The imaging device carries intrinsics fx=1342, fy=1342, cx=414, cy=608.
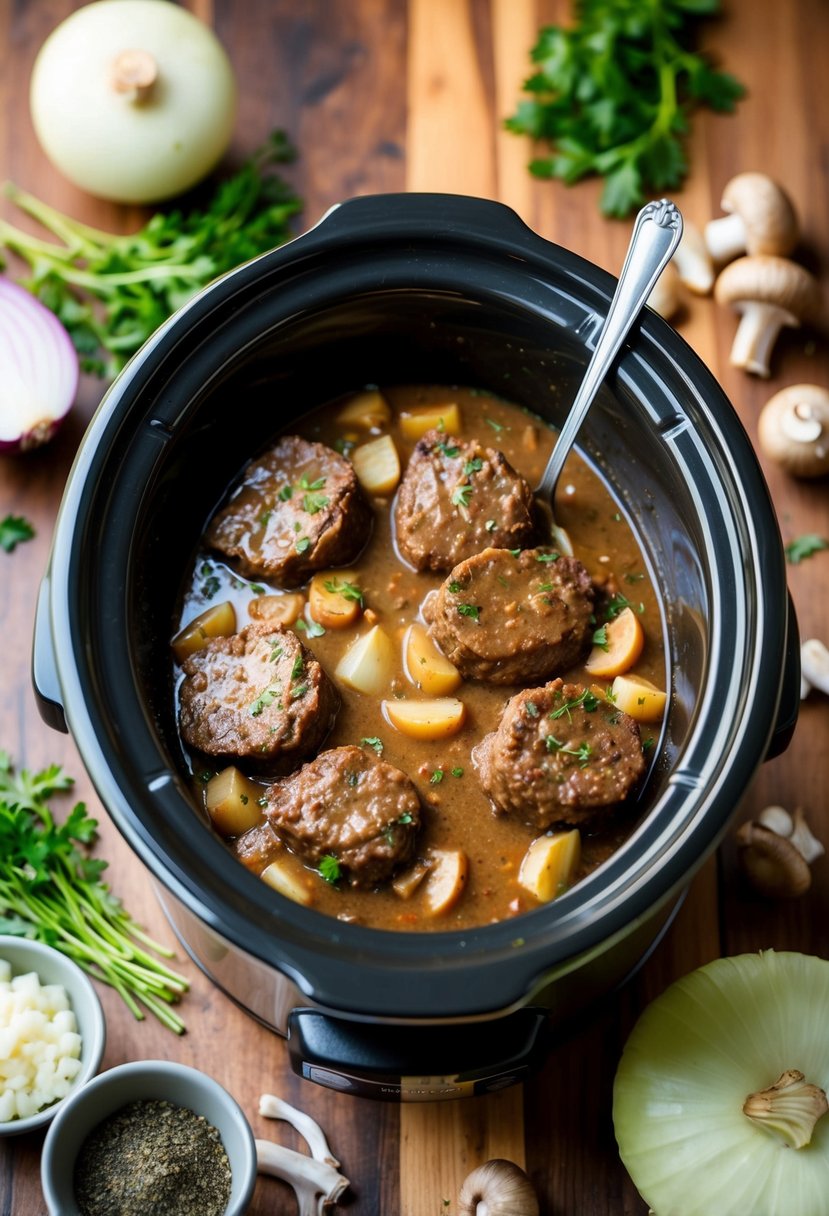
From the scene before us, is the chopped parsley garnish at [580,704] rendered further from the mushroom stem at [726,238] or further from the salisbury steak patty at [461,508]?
the mushroom stem at [726,238]

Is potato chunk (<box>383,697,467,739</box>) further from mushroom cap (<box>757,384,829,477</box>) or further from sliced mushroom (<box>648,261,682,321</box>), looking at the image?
sliced mushroom (<box>648,261,682,321</box>)

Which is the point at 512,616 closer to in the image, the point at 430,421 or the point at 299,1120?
the point at 430,421

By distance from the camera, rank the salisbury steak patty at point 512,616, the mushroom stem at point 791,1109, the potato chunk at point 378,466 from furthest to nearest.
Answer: the potato chunk at point 378,466 → the salisbury steak patty at point 512,616 → the mushroom stem at point 791,1109

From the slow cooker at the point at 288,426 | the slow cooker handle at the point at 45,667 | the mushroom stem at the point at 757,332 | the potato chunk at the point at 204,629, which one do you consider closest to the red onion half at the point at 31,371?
the slow cooker at the point at 288,426

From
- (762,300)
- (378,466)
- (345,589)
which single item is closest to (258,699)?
(345,589)

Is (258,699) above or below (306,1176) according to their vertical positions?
above

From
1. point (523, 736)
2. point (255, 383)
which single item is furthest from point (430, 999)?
point (255, 383)
